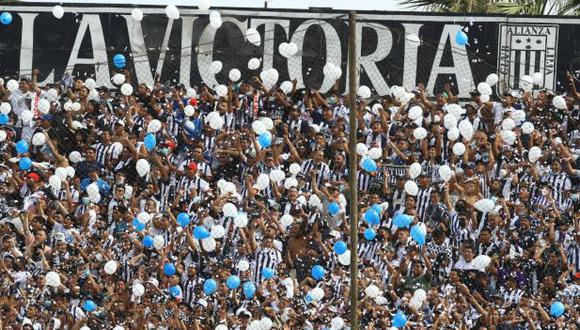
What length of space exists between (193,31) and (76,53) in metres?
1.46

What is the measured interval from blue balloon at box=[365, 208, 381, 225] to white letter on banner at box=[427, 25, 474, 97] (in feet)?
8.13

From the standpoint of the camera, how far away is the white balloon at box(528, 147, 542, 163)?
66.1 feet

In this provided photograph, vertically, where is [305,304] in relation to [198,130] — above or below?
below

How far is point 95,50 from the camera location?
72.2 ft

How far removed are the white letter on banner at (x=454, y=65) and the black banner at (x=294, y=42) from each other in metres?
0.01

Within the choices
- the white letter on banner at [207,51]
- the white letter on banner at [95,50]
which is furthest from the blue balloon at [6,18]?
the white letter on banner at [207,51]

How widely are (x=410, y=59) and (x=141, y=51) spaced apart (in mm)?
3281

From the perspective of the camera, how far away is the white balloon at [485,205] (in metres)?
19.8

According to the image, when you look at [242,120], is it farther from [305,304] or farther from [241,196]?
[305,304]

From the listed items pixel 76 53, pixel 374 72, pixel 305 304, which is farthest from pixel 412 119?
pixel 76 53

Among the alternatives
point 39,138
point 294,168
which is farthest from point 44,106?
point 294,168

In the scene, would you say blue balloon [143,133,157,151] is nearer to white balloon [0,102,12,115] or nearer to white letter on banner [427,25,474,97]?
white balloon [0,102,12,115]

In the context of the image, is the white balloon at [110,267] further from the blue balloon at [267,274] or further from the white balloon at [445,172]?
the white balloon at [445,172]

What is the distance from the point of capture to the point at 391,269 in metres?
19.6
